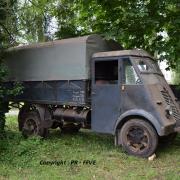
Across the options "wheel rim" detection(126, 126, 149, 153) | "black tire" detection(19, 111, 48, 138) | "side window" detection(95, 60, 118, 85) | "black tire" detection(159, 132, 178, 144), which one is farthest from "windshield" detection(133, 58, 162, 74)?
"black tire" detection(19, 111, 48, 138)

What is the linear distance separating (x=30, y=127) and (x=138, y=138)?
12.3 ft

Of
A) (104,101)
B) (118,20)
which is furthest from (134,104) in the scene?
(118,20)

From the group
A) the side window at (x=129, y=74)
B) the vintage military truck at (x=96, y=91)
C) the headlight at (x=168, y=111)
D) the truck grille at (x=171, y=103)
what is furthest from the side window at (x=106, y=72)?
the headlight at (x=168, y=111)

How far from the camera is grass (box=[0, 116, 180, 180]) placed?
7625 millimetres

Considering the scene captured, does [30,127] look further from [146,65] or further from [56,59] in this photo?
[146,65]

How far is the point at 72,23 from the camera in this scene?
13.0 m

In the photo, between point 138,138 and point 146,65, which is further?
point 146,65

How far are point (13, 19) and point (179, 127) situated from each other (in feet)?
15.9

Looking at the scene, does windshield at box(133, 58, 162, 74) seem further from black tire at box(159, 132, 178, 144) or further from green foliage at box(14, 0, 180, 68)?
black tire at box(159, 132, 178, 144)

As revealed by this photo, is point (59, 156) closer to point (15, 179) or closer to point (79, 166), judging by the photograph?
point (79, 166)

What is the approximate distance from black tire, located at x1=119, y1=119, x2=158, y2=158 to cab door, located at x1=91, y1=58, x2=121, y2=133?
40cm

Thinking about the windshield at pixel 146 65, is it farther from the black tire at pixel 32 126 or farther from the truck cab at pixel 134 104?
the black tire at pixel 32 126

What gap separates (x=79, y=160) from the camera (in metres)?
8.74

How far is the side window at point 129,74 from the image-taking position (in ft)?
30.8
